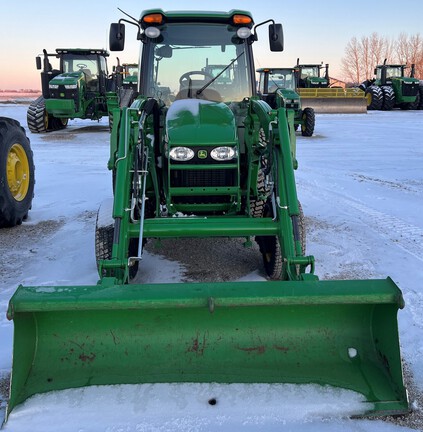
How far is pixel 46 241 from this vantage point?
18.5 ft

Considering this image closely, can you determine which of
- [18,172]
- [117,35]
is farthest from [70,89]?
[117,35]

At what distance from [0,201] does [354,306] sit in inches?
168

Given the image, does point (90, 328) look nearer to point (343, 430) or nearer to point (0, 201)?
point (343, 430)

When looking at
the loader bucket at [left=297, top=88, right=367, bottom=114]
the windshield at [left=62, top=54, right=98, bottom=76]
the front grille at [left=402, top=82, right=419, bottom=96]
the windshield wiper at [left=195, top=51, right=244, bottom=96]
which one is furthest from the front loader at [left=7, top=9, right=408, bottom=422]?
the front grille at [left=402, top=82, right=419, bottom=96]

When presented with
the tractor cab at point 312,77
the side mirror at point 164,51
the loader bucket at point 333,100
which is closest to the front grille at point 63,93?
the side mirror at point 164,51

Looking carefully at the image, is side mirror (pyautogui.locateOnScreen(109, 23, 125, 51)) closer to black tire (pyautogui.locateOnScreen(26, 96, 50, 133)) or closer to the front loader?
the front loader

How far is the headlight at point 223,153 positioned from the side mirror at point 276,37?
65.6 inches

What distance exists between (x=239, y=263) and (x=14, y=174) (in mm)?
3213

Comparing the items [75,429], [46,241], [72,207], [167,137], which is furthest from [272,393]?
[72,207]

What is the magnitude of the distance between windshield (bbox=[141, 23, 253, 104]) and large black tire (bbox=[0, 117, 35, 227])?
6.47 ft

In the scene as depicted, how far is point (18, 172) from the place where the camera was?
6.44 metres

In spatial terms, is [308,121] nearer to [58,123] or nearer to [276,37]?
[58,123]

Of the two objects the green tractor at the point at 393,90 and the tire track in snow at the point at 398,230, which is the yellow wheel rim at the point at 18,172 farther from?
the green tractor at the point at 393,90

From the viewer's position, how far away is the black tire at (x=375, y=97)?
2834 centimetres
